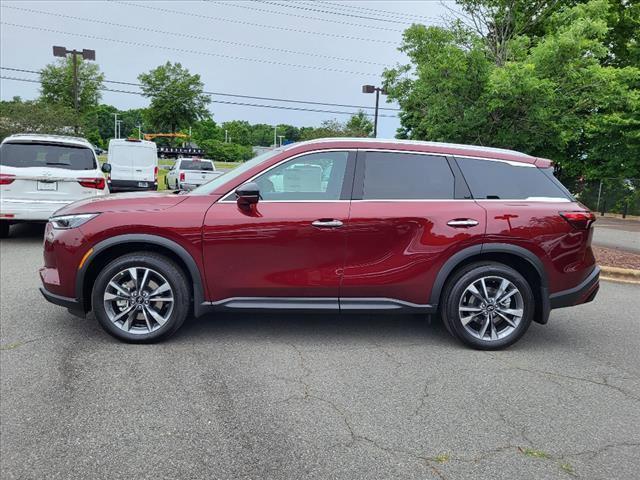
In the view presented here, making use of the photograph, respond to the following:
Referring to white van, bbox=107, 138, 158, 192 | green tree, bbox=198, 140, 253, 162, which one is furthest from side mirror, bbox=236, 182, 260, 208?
green tree, bbox=198, 140, 253, 162

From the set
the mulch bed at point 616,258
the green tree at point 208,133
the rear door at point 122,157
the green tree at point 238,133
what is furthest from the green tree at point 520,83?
the green tree at point 238,133

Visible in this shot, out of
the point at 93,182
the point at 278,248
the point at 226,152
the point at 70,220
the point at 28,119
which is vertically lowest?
the point at 278,248

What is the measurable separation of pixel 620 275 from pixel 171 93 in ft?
160

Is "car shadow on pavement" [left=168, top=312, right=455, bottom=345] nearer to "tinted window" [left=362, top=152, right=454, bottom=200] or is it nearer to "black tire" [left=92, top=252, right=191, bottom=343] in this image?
"black tire" [left=92, top=252, right=191, bottom=343]

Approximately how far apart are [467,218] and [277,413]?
2342mm

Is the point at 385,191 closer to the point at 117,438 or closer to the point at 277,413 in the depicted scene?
the point at 277,413

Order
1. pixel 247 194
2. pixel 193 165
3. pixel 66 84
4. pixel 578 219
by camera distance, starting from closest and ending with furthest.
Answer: pixel 247 194 → pixel 578 219 → pixel 193 165 → pixel 66 84

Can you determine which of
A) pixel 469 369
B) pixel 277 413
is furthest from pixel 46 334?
pixel 469 369

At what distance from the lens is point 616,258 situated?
9.34 metres

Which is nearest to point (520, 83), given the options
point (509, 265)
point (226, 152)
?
point (509, 265)

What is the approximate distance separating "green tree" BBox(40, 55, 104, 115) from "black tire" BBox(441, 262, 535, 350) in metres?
43.2

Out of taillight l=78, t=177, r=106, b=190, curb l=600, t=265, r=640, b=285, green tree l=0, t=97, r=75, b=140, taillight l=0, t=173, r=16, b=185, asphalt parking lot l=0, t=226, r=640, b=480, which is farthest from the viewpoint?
green tree l=0, t=97, r=75, b=140

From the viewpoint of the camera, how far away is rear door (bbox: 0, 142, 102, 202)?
27.4 feet

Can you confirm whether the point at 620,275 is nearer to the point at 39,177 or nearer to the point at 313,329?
the point at 313,329
